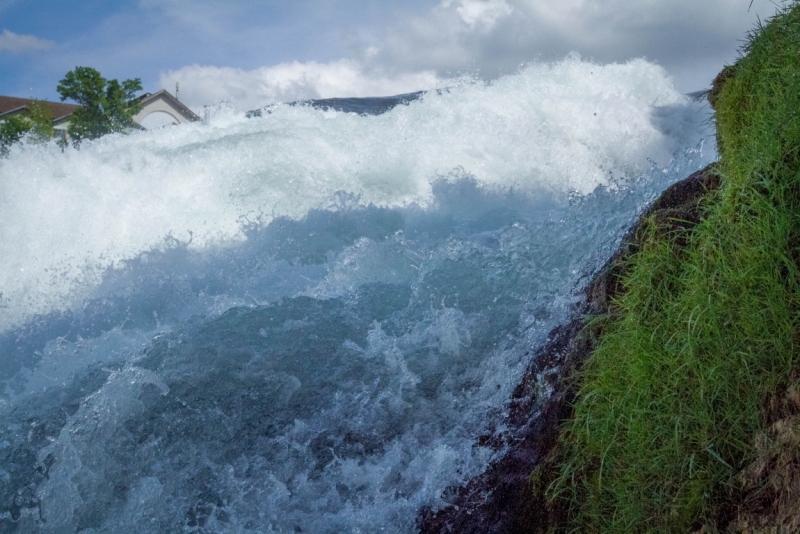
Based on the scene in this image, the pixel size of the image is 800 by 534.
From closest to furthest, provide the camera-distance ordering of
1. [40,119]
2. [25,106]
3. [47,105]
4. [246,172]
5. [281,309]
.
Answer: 1. [281,309]
2. [246,172]
3. [40,119]
4. [47,105]
5. [25,106]

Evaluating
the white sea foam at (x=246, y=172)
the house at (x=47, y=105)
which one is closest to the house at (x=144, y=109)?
the house at (x=47, y=105)

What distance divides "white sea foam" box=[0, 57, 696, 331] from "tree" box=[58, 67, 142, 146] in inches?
930

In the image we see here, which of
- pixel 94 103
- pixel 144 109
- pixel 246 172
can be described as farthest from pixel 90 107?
pixel 246 172

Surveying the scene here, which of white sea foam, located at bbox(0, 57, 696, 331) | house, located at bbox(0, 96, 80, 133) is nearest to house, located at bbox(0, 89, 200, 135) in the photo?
house, located at bbox(0, 96, 80, 133)

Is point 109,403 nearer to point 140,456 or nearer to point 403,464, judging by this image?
point 140,456

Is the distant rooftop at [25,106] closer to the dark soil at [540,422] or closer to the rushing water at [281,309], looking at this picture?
the rushing water at [281,309]

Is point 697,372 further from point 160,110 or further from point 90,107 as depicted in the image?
point 160,110

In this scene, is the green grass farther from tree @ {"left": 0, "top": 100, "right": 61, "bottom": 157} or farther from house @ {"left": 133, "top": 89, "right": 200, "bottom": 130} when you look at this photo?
house @ {"left": 133, "top": 89, "right": 200, "bottom": 130}

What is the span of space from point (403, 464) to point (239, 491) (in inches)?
31.5

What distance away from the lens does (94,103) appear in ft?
93.8

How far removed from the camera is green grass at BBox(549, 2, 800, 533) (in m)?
2.02

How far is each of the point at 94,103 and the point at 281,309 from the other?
28.2 m

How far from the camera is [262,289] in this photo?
4.53m

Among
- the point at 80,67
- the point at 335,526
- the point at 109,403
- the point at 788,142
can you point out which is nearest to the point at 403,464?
the point at 335,526
